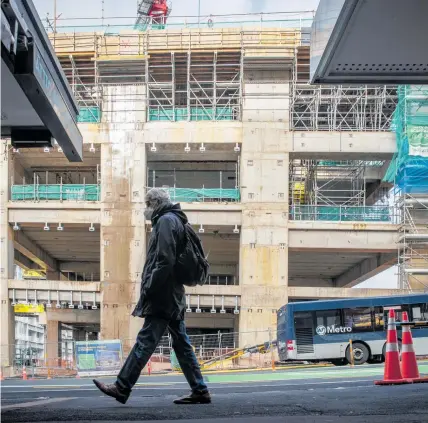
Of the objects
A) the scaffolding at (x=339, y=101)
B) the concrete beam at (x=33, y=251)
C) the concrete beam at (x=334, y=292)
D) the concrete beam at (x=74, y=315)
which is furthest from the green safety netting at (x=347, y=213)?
the concrete beam at (x=33, y=251)

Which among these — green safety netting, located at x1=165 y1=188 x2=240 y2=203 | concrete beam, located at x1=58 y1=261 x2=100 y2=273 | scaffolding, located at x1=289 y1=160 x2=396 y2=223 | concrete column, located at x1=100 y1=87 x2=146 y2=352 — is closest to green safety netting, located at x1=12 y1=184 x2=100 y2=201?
concrete column, located at x1=100 y1=87 x2=146 y2=352

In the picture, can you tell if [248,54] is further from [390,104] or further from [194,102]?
[390,104]

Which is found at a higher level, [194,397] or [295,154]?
[295,154]

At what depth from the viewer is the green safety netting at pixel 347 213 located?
4319cm

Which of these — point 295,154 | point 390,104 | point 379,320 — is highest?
point 390,104

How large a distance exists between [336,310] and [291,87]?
16.3m

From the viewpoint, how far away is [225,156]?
45906 millimetres

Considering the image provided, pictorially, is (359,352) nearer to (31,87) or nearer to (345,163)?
(345,163)

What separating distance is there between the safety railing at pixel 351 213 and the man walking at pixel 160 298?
120ft

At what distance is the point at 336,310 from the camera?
31.2 m

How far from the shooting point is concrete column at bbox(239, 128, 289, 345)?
1624 inches

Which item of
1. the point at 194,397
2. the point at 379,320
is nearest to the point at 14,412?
the point at 194,397

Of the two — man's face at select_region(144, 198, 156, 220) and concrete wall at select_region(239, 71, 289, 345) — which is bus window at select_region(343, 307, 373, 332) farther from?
man's face at select_region(144, 198, 156, 220)

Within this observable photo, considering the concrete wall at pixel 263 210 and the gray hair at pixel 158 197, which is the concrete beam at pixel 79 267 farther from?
the gray hair at pixel 158 197
